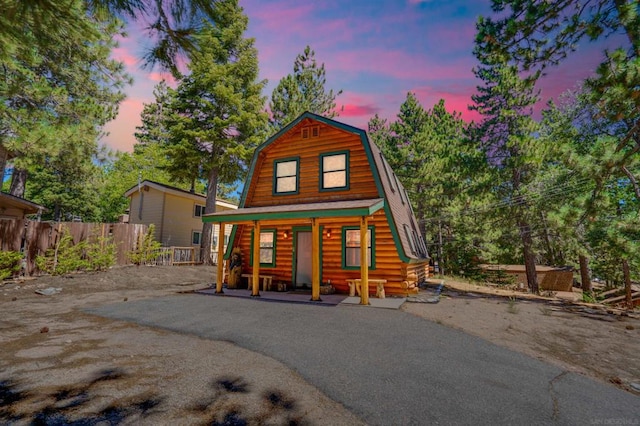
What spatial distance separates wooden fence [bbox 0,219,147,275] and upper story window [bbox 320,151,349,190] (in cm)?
1112

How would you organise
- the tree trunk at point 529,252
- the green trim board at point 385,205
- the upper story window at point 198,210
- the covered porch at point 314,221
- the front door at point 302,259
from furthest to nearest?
the upper story window at point 198,210 < the tree trunk at point 529,252 < the front door at point 302,259 < the green trim board at point 385,205 < the covered porch at point 314,221

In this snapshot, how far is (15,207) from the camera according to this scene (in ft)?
54.8

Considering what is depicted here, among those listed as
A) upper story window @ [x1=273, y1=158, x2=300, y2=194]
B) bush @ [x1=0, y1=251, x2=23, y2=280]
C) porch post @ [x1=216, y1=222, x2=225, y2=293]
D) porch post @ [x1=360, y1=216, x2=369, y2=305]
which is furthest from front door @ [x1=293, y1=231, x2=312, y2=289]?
bush @ [x1=0, y1=251, x2=23, y2=280]

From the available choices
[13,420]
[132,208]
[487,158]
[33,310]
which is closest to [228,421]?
[13,420]

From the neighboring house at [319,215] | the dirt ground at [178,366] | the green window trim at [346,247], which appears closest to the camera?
the dirt ground at [178,366]

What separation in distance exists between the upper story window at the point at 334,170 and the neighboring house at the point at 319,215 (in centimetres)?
4

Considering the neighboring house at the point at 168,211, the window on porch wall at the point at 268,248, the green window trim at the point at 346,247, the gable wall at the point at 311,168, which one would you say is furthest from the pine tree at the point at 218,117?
the green window trim at the point at 346,247

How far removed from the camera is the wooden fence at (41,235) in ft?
36.0

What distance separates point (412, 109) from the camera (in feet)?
94.8

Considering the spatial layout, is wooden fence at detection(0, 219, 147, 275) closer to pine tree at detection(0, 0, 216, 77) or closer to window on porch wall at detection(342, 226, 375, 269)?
pine tree at detection(0, 0, 216, 77)

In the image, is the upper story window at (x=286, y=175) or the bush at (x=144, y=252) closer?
the upper story window at (x=286, y=175)

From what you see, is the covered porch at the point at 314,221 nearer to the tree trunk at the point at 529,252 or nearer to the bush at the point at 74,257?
the bush at the point at 74,257

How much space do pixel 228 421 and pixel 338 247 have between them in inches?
323

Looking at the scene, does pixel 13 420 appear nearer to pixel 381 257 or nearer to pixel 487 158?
pixel 381 257
